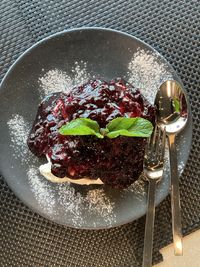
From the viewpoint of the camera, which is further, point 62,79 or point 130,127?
point 62,79

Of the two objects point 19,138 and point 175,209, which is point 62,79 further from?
point 175,209

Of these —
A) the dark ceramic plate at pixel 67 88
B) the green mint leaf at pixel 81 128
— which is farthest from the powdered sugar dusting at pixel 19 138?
the green mint leaf at pixel 81 128

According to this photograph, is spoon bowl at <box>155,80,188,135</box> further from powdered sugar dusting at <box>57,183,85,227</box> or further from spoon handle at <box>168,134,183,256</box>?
powdered sugar dusting at <box>57,183,85,227</box>

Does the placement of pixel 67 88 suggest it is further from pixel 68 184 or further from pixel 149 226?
pixel 149 226

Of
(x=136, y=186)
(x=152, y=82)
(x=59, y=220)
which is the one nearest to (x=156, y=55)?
(x=152, y=82)

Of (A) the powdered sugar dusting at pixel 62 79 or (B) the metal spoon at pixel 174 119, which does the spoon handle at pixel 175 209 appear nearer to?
(B) the metal spoon at pixel 174 119

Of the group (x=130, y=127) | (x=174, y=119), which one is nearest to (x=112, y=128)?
(x=130, y=127)

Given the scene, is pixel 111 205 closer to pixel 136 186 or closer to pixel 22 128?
pixel 136 186

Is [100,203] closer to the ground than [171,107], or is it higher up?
closer to the ground
